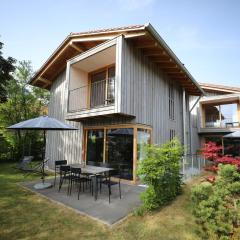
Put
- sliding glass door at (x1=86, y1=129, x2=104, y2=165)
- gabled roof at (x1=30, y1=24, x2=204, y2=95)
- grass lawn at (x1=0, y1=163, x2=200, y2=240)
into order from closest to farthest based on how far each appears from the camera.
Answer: grass lawn at (x1=0, y1=163, x2=200, y2=240)
gabled roof at (x1=30, y1=24, x2=204, y2=95)
sliding glass door at (x1=86, y1=129, x2=104, y2=165)

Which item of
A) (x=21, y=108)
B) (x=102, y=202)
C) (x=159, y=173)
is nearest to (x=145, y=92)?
(x=159, y=173)

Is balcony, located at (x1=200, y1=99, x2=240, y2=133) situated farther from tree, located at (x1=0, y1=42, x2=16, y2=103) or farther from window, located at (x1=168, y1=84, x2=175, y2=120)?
tree, located at (x1=0, y1=42, x2=16, y2=103)

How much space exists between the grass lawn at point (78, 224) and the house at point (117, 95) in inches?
114

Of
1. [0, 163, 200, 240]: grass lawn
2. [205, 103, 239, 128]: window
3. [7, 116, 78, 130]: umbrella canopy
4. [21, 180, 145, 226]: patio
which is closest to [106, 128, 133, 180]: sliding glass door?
[21, 180, 145, 226]: patio

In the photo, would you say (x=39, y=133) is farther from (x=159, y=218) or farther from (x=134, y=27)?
(x=159, y=218)

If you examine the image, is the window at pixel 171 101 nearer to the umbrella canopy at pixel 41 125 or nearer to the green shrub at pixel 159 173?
the green shrub at pixel 159 173

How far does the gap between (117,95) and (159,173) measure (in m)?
3.51

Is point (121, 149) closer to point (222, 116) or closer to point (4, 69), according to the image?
point (222, 116)

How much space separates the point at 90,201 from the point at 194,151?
1167 cm

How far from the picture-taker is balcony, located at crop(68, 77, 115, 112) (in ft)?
31.1

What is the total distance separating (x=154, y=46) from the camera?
8.34 metres

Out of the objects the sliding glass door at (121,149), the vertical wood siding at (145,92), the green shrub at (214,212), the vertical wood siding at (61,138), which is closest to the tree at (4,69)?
the vertical wood siding at (61,138)

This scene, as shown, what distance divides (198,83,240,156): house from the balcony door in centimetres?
1008

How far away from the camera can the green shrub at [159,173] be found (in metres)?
5.02
